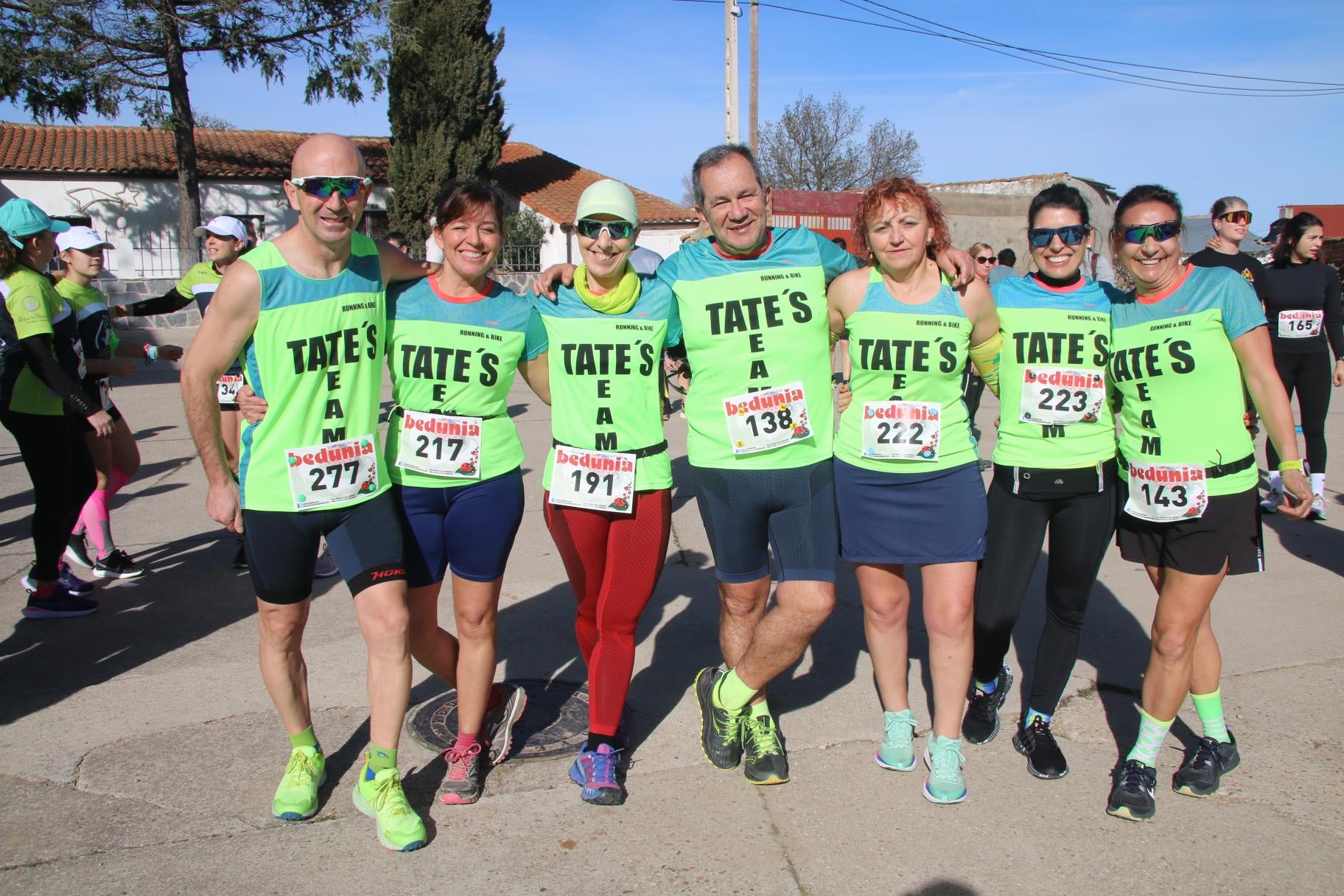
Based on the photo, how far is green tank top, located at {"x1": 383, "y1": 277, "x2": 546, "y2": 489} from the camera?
3.29 metres

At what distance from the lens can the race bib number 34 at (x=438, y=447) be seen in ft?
10.7

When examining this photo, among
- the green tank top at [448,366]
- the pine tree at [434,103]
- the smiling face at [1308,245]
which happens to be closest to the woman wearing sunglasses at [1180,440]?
the green tank top at [448,366]

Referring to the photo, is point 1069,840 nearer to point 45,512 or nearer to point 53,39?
point 45,512

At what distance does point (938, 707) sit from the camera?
11.2 feet

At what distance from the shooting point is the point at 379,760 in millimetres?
3152

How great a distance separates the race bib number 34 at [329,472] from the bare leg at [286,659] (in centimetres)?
39

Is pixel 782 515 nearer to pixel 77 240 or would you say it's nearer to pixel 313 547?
pixel 313 547

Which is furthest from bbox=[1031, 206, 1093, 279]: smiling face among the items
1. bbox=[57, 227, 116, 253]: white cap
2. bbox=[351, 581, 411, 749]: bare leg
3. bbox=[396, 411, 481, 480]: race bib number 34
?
bbox=[57, 227, 116, 253]: white cap

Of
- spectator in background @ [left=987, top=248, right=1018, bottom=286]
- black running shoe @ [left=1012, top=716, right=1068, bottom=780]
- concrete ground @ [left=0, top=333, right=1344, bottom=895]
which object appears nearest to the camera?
concrete ground @ [left=0, top=333, right=1344, bottom=895]

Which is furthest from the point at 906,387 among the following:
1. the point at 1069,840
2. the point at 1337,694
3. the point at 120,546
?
the point at 120,546

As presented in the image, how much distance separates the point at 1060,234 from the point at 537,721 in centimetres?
271

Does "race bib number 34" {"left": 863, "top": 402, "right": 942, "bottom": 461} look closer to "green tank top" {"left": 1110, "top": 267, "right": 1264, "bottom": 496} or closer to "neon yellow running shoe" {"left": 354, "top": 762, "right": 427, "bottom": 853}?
"green tank top" {"left": 1110, "top": 267, "right": 1264, "bottom": 496}

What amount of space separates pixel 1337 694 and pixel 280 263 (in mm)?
4484

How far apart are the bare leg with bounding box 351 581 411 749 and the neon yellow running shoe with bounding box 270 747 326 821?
0.30 metres
